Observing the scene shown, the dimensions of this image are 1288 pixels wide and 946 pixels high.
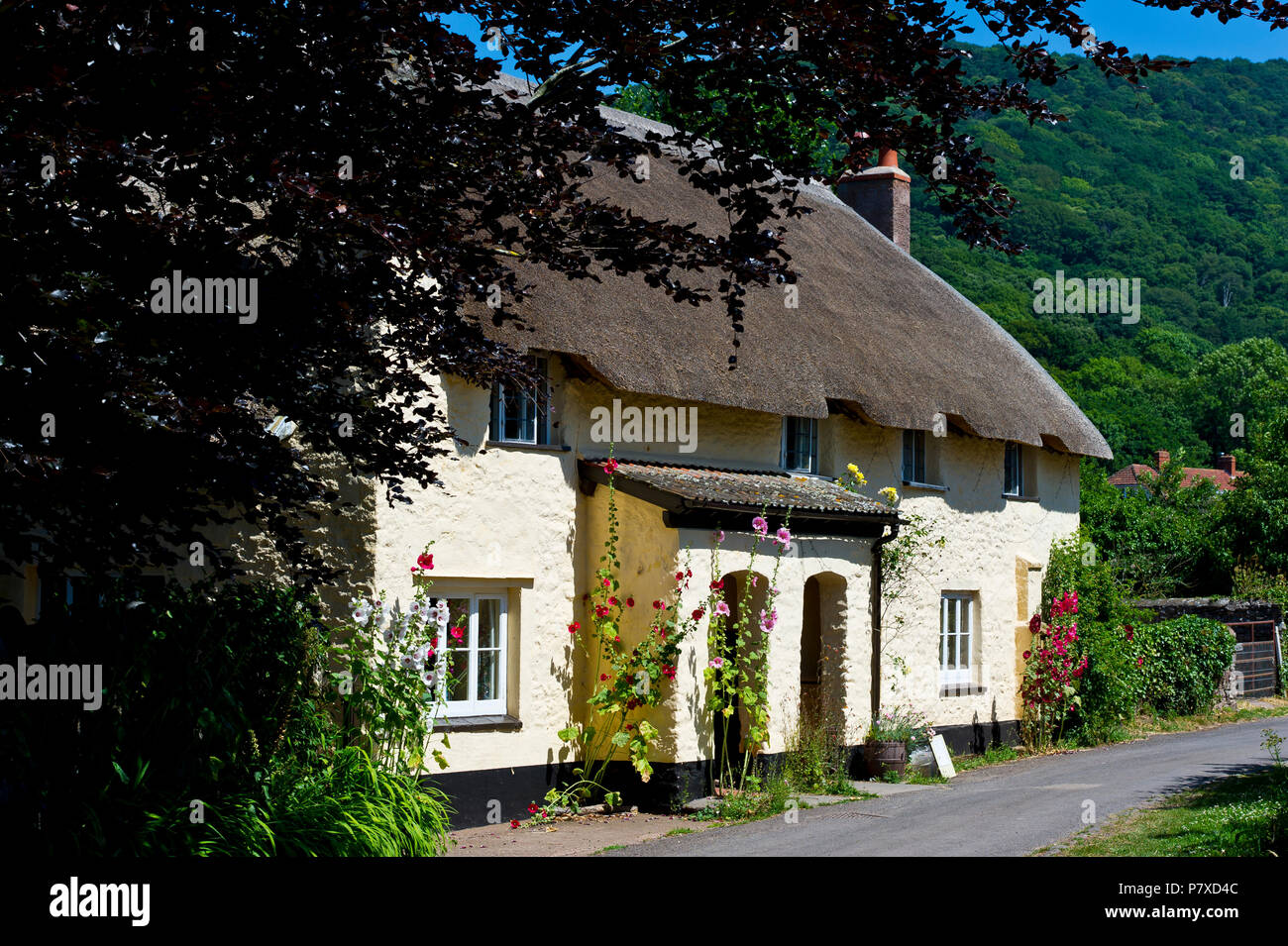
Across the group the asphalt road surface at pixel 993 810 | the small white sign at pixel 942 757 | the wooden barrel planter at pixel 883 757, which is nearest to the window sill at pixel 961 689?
the asphalt road surface at pixel 993 810

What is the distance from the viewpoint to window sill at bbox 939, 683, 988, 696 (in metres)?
16.4

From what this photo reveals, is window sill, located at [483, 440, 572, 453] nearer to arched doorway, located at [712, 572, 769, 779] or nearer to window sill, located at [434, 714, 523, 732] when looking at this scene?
arched doorway, located at [712, 572, 769, 779]

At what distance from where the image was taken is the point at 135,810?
748 centimetres

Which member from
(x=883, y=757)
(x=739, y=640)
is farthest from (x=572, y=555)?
(x=883, y=757)

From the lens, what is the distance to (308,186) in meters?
5.37

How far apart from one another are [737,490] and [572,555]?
172 cm

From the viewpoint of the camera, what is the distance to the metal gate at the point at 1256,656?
73.6ft

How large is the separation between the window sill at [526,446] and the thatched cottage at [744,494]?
2 centimetres

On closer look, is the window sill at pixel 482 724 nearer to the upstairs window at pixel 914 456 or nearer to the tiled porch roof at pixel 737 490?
the tiled porch roof at pixel 737 490

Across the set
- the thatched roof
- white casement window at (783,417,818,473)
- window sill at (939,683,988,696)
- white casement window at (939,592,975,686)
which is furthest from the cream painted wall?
white casement window at (939,592,975,686)

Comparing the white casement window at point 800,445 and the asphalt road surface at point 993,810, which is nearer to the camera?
the asphalt road surface at point 993,810
